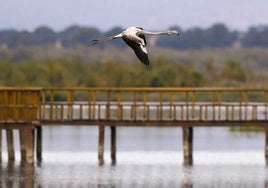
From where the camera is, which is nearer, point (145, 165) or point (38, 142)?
point (145, 165)

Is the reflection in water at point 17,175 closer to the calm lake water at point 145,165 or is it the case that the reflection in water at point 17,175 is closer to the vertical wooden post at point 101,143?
the calm lake water at point 145,165

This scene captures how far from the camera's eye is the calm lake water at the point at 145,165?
132 feet

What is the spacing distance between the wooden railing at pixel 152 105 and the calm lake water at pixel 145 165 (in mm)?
1384

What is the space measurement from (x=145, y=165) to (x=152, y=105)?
2.26 metres

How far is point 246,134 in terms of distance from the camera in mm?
68125

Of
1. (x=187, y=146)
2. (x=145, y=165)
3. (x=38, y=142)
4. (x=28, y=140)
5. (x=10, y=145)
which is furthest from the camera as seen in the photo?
(x=38, y=142)

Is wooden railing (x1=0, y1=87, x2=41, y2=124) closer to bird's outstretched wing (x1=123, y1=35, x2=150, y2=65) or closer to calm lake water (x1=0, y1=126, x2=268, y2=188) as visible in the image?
calm lake water (x1=0, y1=126, x2=268, y2=188)

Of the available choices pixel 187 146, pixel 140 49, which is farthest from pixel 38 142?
pixel 140 49

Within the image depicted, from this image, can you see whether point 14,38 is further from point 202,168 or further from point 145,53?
point 145,53

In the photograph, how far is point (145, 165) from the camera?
46.5m

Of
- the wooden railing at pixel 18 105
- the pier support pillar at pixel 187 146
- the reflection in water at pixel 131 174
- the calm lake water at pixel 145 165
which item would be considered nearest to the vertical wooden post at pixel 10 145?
the calm lake water at pixel 145 165

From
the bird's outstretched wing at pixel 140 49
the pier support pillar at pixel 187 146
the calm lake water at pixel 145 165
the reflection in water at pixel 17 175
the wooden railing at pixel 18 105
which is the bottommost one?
the calm lake water at pixel 145 165

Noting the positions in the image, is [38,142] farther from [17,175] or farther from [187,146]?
[17,175]

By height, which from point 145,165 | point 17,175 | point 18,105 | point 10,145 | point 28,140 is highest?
point 18,105
